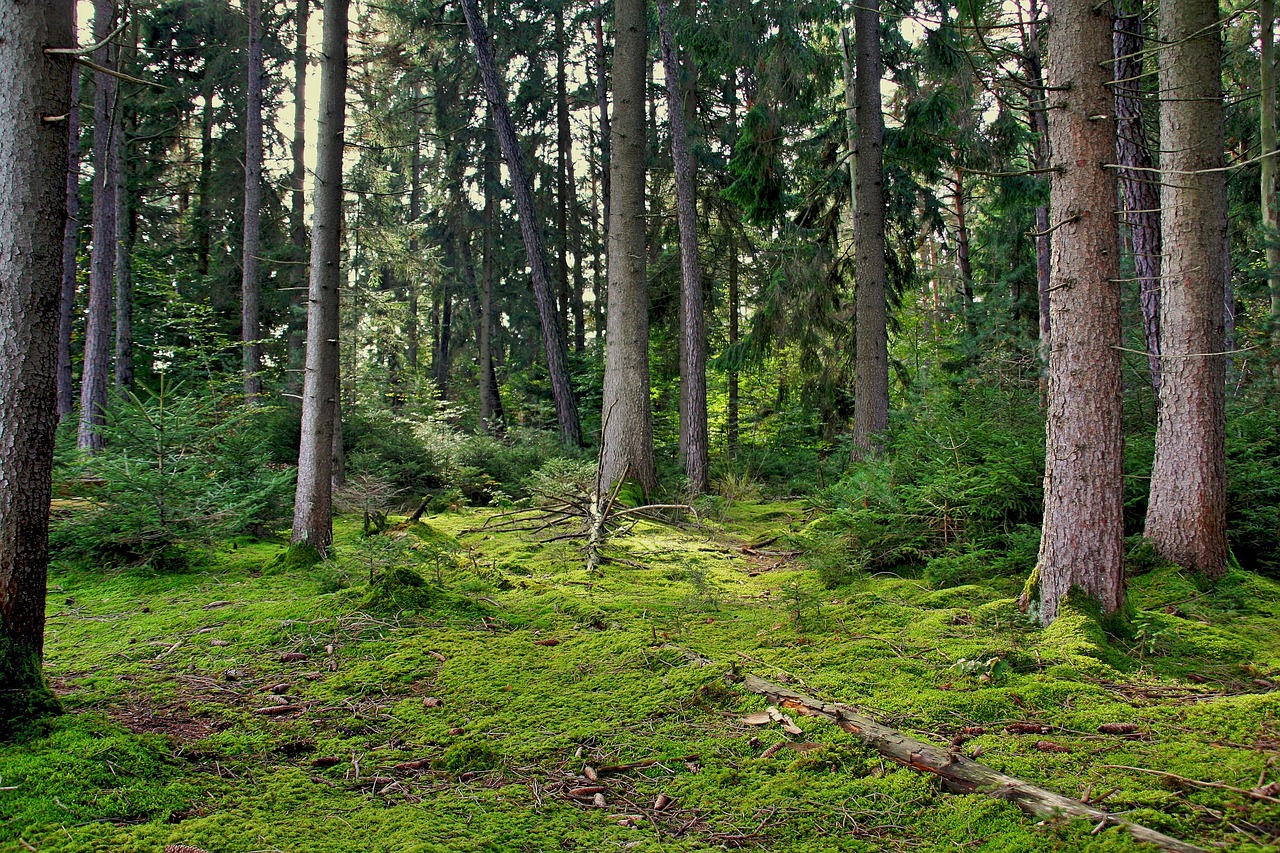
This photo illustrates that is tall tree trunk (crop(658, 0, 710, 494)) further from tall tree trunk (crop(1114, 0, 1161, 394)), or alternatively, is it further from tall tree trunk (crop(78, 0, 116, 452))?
tall tree trunk (crop(78, 0, 116, 452))

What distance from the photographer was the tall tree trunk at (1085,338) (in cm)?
426

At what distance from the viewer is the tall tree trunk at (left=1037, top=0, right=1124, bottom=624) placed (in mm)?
4258

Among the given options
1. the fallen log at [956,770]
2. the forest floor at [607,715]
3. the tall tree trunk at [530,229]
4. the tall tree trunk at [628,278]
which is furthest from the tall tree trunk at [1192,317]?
the tall tree trunk at [530,229]

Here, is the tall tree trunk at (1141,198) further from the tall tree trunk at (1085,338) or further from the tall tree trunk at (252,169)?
the tall tree trunk at (252,169)

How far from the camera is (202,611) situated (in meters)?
5.18

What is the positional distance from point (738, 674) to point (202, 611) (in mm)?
3961

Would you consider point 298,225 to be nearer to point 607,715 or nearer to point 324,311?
point 324,311

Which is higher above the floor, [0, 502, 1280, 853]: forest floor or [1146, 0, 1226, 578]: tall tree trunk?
[1146, 0, 1226, 578]: tall tree trunk

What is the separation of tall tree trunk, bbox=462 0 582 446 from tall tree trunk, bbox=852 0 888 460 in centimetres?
653

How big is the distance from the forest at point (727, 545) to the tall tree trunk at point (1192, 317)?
0.09ft

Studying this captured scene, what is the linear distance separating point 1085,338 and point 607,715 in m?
3.56

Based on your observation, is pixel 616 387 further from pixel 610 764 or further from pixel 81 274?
pixel 81 274

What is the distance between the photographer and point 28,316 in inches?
120

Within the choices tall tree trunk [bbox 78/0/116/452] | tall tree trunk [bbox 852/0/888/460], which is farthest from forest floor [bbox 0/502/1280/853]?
tall tree trunk [bbox 78/0/116/452]
